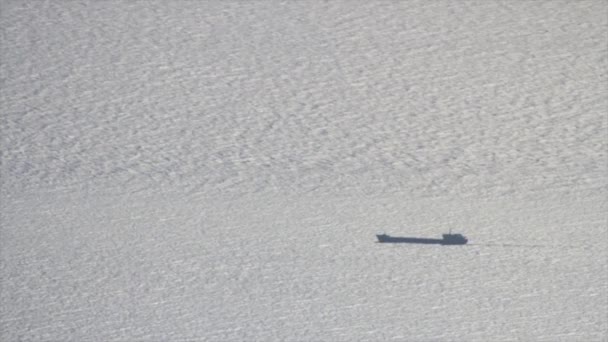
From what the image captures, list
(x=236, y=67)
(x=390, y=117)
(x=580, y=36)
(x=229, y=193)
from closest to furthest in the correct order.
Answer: (x=229, y=193) < (x=390, y=117) < (x=236, y=67) < (x=580, y=36)

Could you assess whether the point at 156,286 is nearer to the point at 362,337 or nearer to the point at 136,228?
the point at 136,228

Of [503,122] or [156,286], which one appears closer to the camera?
[156,286]

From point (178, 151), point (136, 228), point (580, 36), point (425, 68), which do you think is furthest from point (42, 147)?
point (580, 36)

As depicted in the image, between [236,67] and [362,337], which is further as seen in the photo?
[236,67]

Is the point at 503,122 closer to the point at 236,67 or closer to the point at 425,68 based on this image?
the point at 425,68

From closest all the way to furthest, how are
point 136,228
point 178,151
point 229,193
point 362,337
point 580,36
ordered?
point 362,337
point 136,228
point 229,193
point 178,151
point 580,36

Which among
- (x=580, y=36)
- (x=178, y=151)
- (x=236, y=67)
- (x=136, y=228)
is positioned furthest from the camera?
(x=580, y=36)

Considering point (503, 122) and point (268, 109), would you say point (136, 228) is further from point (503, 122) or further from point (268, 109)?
point (503, 122)

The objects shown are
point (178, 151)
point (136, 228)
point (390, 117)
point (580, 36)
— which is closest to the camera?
point (136, 228)

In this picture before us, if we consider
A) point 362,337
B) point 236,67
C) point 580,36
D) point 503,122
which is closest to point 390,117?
point 503,122
